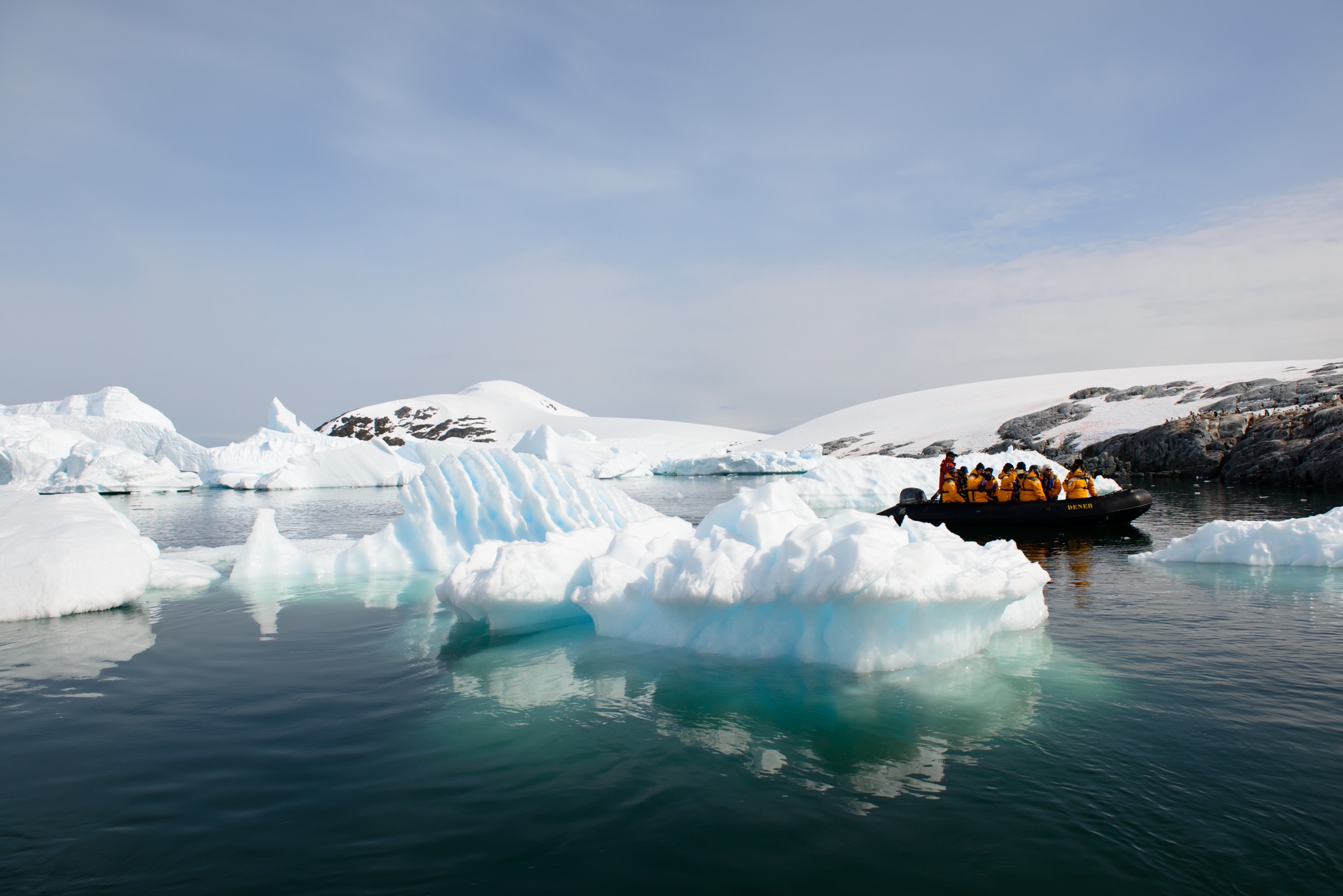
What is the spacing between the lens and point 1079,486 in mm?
17016

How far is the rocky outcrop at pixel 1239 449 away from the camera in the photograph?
26.5 m

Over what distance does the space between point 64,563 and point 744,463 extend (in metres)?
42.5

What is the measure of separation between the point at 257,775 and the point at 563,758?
6.43ft

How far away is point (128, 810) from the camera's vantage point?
438cm

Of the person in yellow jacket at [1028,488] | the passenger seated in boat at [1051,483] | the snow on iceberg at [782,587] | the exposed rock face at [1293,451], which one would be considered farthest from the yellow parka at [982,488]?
the exposed rock face at [1293,451]

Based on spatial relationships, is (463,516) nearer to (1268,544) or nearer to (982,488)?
(982,488)

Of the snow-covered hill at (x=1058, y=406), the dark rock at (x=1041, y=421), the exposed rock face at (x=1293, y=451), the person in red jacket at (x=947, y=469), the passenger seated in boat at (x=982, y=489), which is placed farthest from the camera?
the dark rock at (x=1041, y=421)

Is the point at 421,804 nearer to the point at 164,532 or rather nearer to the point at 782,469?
the point at 164,532

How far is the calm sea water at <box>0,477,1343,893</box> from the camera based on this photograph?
3.71m

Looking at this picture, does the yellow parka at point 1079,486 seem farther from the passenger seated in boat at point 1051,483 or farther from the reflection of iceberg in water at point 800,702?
the reflection of iceberg in water at point 800,702

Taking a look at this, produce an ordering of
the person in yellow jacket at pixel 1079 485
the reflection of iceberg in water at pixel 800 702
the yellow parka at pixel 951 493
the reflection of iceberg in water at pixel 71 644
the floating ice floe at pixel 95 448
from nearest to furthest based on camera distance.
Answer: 1. the reflection of iceberg in water at pixel 800 702
2. the reflection of iceberg in water at pixel 71 644
3. the person in yellow jacket at pixel 1079 485
4. the yellow parka at pixel 951 493
5. the floating ice floe at pixel 95 448

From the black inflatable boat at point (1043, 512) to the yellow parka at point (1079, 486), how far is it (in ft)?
1.85

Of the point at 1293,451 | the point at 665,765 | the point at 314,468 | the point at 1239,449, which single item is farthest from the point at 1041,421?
the point at 665,765

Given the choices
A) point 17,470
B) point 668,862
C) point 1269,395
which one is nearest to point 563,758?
point 668,862
